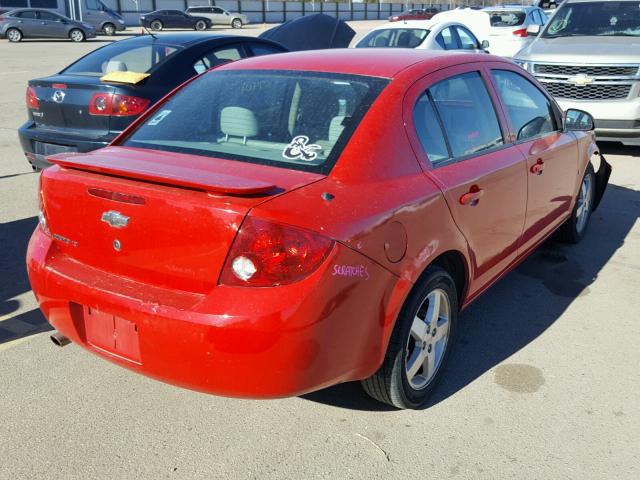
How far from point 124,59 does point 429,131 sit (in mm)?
4513

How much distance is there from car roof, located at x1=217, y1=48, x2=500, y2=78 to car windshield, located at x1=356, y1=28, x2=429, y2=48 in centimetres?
874

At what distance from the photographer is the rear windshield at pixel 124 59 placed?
6.51 meters

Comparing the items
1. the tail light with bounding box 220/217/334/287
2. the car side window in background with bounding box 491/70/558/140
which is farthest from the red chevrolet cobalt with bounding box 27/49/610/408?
the car side window in background with bounding box 491/70/558/140

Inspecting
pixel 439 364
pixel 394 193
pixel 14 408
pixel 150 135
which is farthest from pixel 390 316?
pixel 14 408

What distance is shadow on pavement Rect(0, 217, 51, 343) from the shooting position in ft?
12.8

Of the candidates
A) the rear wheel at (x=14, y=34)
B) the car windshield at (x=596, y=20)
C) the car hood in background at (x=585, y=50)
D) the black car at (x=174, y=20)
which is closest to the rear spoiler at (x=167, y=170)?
the car hood in background at (x=585, y=50)

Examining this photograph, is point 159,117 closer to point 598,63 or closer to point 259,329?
point 259,329

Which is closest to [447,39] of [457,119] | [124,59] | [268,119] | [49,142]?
[124,59]

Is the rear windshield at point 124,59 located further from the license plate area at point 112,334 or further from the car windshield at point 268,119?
the license plate area at point 112,334

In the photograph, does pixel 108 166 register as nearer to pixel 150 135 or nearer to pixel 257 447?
pixel 150 135

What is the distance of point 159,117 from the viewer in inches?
140

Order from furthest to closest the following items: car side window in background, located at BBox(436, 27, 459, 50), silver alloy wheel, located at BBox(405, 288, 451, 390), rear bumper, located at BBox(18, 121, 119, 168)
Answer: car side window in background, located at BBox(436, 27, 459, 50), rear bumper, located at BBox(18, 121, 119, 168), silver alloy wheel, located at BBox(405, 288, 451, 390)

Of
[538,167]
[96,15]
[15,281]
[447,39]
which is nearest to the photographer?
[538,167]

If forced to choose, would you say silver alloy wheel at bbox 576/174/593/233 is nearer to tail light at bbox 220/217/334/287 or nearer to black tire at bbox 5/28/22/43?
tail light at bbox 220/217/334/287
